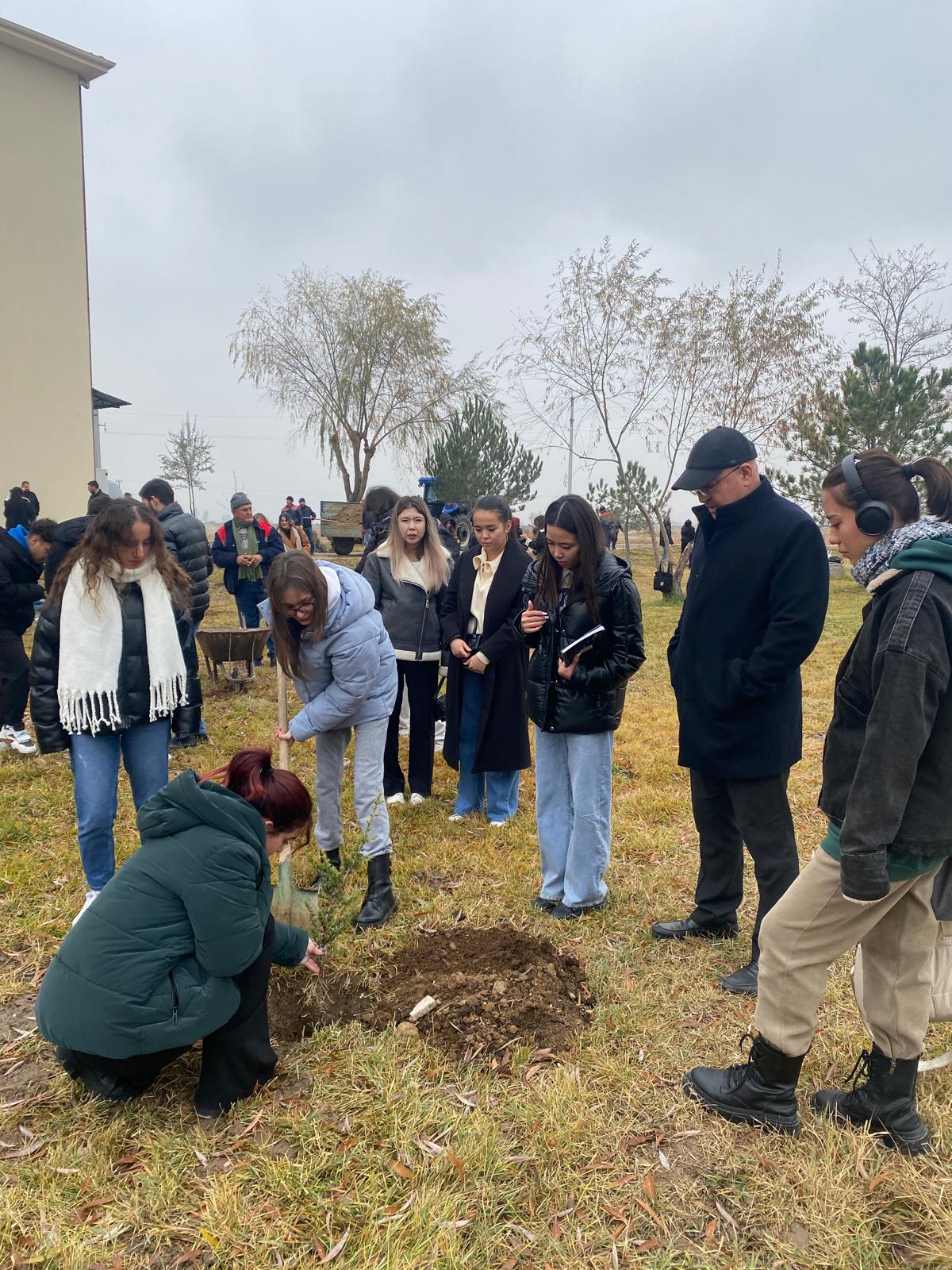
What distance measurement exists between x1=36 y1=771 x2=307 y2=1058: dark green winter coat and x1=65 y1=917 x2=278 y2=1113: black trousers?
0.10 metres

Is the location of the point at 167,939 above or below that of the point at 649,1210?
above

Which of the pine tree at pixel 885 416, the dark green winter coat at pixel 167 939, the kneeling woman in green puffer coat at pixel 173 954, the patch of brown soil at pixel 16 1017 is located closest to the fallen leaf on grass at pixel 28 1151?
the kneeling woman in green puffer coat at pixel 173 954

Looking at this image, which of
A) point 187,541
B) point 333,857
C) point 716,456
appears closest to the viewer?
point 716,456

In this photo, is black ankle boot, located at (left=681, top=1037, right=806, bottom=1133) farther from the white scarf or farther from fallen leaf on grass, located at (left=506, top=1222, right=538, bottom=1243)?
the white scarf

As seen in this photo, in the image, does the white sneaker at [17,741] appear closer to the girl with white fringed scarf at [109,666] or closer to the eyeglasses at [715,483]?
the girl with white fringed scarf at [109,666]

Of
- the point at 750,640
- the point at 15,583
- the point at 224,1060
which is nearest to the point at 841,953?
the point at 750,640

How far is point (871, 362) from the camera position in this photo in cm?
2056

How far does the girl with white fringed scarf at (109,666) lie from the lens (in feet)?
11.1

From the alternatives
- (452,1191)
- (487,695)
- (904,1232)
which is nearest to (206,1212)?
(452,1191)

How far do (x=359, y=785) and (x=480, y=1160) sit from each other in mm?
1743

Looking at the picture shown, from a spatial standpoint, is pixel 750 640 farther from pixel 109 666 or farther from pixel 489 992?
pixel 109 666

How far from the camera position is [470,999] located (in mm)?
3002

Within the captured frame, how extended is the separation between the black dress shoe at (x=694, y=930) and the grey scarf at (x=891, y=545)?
1950 mm

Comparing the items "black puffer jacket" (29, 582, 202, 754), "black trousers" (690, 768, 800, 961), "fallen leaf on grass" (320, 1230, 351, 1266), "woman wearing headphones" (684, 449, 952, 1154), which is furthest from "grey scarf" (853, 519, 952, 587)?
"black puffer jacket" (29, 582, 202, 754)
